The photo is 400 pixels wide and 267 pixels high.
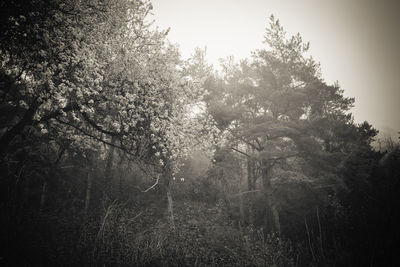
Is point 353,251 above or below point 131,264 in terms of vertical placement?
above

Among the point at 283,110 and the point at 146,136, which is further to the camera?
the point at 283,110

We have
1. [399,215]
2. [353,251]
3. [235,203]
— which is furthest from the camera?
[235,203]

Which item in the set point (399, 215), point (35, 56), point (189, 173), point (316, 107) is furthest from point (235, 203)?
point (35, 56)

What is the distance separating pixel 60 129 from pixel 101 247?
5863mm

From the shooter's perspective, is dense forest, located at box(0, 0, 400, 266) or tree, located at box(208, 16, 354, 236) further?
tree, located at box(208, 16, 354, 236)

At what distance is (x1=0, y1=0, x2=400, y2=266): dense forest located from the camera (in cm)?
573

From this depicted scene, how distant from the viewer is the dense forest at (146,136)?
5.73 m

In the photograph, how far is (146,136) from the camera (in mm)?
7602

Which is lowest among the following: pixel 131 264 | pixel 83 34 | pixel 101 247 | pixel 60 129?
pixel 131 264

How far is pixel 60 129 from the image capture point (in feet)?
30.6

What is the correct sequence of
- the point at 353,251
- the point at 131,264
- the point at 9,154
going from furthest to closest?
the point at 9,154
the point at 131,264
the point at 353,251

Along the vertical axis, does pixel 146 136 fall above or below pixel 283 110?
below

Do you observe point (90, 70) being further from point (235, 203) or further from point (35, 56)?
point (235, 203)

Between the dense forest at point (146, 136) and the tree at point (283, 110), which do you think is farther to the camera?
the tree at point (283, 110)
